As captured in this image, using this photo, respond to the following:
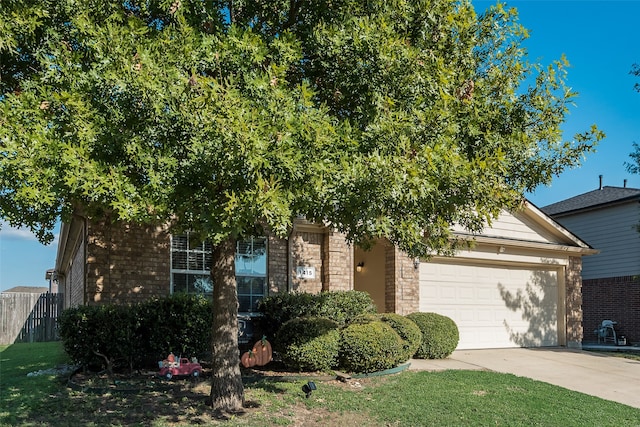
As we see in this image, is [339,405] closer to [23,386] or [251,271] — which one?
[251,271]

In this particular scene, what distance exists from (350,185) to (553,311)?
515 inches

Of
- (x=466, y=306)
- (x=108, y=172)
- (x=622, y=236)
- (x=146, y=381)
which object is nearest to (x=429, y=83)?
(x=108, y=172)

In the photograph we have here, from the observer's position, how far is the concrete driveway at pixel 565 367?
10.1 m

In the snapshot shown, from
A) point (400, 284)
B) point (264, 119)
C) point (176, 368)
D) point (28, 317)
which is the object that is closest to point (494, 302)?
point (400, 284)

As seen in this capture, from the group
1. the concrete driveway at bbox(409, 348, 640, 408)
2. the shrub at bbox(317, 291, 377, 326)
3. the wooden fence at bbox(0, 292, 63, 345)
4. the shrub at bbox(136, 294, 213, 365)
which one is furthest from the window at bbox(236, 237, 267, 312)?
the wooden fence at bbox(0, 292, 63, 345)

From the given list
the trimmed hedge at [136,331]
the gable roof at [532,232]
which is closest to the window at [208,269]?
the trimmed hedge at [136,331]

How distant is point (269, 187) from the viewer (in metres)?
5.03

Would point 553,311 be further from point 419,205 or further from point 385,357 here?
point 419,205

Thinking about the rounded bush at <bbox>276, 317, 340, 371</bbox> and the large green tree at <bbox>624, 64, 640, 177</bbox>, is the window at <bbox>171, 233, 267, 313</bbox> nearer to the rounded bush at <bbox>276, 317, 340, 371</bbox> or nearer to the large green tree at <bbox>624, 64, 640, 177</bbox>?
the rounded bush at <bbox>276, 317, 340, 371</bbox>

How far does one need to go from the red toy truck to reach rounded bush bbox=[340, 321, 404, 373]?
8.25ft

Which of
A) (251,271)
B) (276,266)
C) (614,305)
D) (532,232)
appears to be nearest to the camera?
(251,271)

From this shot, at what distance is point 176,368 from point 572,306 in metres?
12.4

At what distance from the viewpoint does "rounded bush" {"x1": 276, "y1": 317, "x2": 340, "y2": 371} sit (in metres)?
9.26

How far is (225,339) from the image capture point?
7301 millimetres
